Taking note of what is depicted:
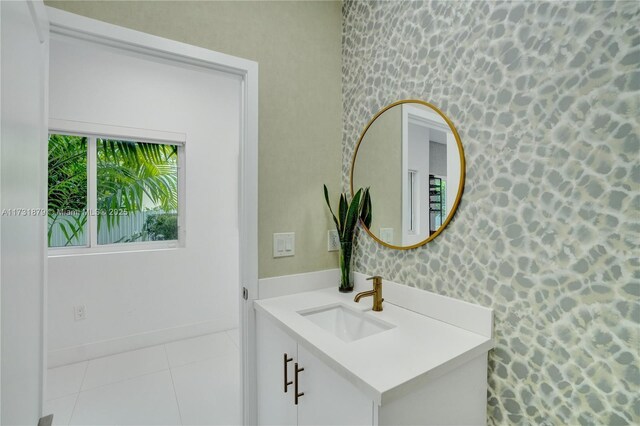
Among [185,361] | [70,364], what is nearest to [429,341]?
[185,361]

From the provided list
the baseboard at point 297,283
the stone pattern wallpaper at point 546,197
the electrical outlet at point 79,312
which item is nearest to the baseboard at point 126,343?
the electrical outlet at point 79,312

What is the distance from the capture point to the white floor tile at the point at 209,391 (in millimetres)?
1954

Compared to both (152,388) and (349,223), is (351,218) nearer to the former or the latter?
(349,223)

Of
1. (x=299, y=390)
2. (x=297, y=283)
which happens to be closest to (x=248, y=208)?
(x=297, y=283)

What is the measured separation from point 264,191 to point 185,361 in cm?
188

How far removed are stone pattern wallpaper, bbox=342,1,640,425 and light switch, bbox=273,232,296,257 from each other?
2.21 feet

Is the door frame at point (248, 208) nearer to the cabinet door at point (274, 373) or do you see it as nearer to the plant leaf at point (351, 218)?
the cabinet door at point (274, 373)

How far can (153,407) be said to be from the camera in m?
2.02

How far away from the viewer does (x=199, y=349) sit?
2.83m

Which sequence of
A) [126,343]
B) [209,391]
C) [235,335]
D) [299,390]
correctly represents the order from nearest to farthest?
[299,390]
[209,391]
[126,343]
[235,335]

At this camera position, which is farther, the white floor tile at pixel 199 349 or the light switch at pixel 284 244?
the white floor tile at pixel 199 349

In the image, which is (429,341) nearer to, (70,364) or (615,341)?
(615,341)

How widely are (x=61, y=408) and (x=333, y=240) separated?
6.70 ft

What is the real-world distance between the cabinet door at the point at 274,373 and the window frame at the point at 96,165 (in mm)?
1927
